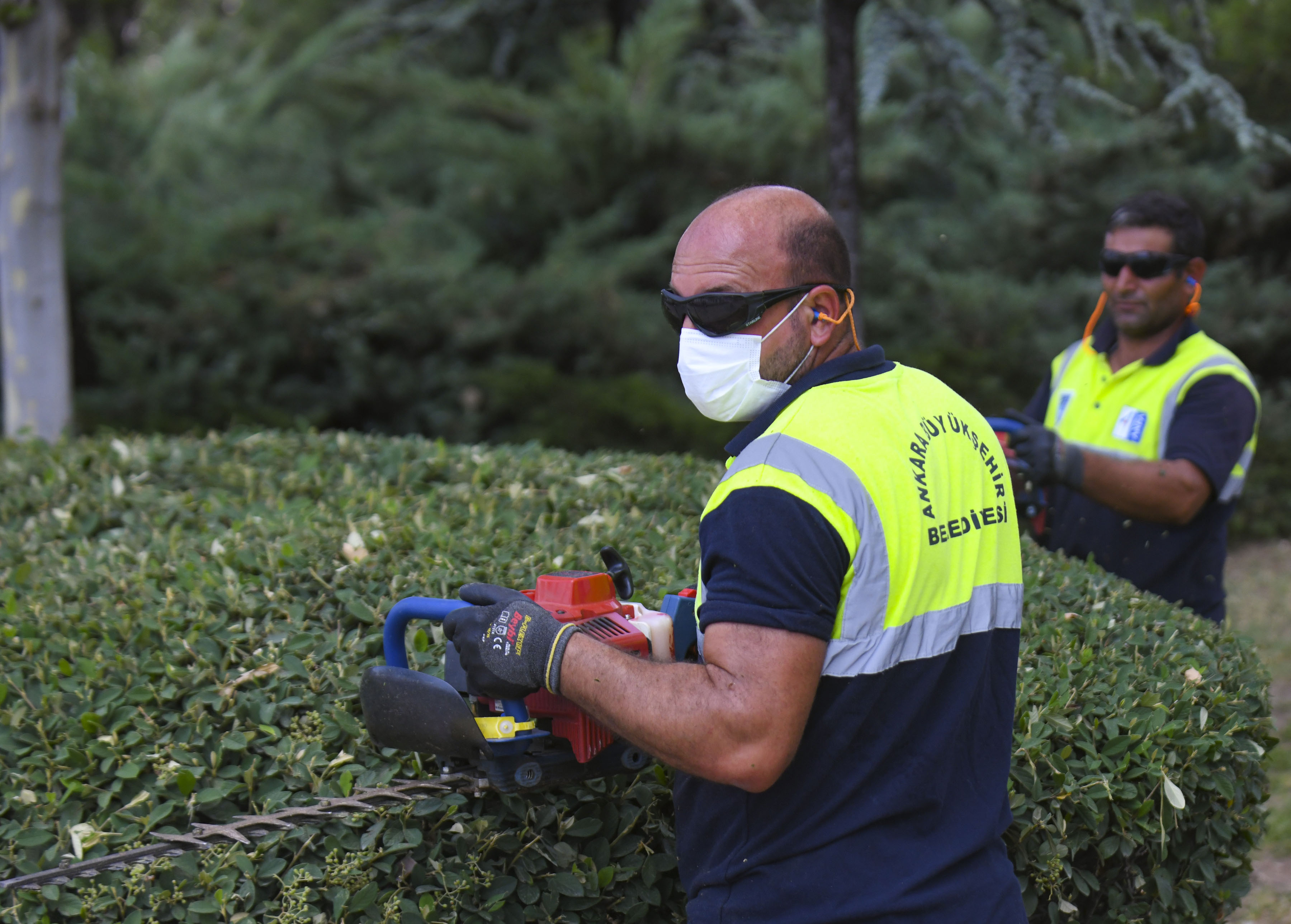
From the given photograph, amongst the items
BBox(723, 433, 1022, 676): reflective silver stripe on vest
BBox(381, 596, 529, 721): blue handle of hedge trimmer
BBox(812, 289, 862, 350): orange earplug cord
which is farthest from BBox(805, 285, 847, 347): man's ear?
BBox(381, 596, 529, 721): blue handle of hedge trimmer

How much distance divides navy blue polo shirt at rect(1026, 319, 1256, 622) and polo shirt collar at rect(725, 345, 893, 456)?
80.6 inches

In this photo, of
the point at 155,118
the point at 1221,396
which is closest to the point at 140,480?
the point at 1221,396

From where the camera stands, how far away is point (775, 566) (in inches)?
65.6

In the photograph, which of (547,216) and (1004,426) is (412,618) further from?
(547,216)

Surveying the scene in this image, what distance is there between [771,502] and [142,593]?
215cm

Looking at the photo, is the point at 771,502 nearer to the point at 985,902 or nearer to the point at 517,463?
the point at 985,902

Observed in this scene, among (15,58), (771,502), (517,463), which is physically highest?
(15,58)

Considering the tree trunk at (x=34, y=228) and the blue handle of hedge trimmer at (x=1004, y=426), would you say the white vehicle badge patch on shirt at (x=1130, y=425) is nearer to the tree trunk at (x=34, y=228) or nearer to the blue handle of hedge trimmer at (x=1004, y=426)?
the blue handle of hedge trimmer at (x=1004, y=426)

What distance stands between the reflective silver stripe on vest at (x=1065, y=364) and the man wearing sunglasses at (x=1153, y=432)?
144 mm

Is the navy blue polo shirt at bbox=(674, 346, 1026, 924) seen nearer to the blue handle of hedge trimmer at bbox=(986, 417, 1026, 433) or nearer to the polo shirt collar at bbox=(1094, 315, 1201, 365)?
the blue handle of hedge trimmer at bbox=(986, 417, 1026, 433)

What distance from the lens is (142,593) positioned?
3.15 meters

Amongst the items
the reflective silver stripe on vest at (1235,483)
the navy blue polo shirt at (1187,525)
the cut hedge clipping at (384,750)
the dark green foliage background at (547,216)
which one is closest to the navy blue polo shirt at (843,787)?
the cut hedge clipping at (384,750)

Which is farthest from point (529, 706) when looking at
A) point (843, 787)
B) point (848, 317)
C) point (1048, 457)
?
point (1048, 457)

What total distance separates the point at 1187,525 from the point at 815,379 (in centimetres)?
249
